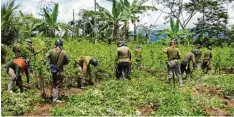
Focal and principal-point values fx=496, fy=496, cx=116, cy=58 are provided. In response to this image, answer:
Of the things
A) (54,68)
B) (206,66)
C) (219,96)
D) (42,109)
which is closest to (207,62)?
→ (206,66)

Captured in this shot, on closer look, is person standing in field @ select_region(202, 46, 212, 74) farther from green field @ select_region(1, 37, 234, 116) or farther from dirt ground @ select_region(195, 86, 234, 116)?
dirt ground @ select_region(195, 86, 234, 116)

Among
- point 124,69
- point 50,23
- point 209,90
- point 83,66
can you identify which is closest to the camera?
point 209,90

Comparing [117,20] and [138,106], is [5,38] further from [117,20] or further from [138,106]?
[138,106]

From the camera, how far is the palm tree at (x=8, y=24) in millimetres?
23359

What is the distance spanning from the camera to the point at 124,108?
1217cm

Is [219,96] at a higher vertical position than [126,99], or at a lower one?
lower

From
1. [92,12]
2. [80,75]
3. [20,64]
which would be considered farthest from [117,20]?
[20,64]

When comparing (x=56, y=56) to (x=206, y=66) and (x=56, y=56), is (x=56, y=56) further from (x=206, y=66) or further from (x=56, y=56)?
(x=206, y=66)

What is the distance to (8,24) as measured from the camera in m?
23.8

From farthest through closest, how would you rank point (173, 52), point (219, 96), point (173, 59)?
point (173, 59), point (173, 52), point (219, 96)

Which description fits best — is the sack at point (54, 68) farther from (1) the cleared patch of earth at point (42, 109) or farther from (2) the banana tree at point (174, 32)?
(2) the banana tree at point (174, 32)

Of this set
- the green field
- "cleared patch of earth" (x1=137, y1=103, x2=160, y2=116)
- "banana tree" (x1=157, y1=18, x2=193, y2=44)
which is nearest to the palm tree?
the green field

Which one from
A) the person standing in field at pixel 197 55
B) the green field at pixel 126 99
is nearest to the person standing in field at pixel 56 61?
the green field at pixel 126 99

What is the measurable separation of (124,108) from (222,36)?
38.0 m
